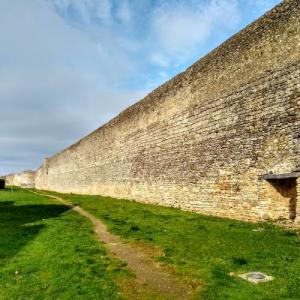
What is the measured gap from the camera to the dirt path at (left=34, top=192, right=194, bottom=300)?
20.6 feet

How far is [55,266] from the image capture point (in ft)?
25.6

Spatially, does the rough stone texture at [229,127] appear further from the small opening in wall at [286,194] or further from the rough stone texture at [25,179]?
the rough stone texture at [25,179]

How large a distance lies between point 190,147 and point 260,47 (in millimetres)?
5325

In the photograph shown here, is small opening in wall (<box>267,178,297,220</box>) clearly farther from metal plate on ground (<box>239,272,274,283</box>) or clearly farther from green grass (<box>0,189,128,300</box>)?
green grass (<box>0,189,128,300</box>)

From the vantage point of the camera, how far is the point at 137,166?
23.4m

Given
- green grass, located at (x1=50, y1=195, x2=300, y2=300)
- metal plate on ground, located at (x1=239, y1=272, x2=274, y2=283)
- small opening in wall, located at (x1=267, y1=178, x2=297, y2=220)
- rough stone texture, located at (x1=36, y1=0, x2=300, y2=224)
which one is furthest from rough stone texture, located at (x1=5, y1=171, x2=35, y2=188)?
metal plate on ground, located at (x1=239, y1=272, x2=274, y2=283)

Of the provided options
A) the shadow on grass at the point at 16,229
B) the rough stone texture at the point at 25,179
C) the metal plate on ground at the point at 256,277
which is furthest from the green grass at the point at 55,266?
the rough stone texture at the point at 25,179

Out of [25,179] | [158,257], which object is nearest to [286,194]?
[158,257]

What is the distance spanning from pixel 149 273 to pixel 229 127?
7.94 m

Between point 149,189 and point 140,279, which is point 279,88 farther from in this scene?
point 149,189

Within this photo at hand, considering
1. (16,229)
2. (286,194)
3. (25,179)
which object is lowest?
(16,229)

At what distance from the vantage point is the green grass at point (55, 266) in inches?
254

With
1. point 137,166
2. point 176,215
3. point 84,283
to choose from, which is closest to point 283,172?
point 176,215

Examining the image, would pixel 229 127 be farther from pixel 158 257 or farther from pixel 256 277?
pixel 256 277
